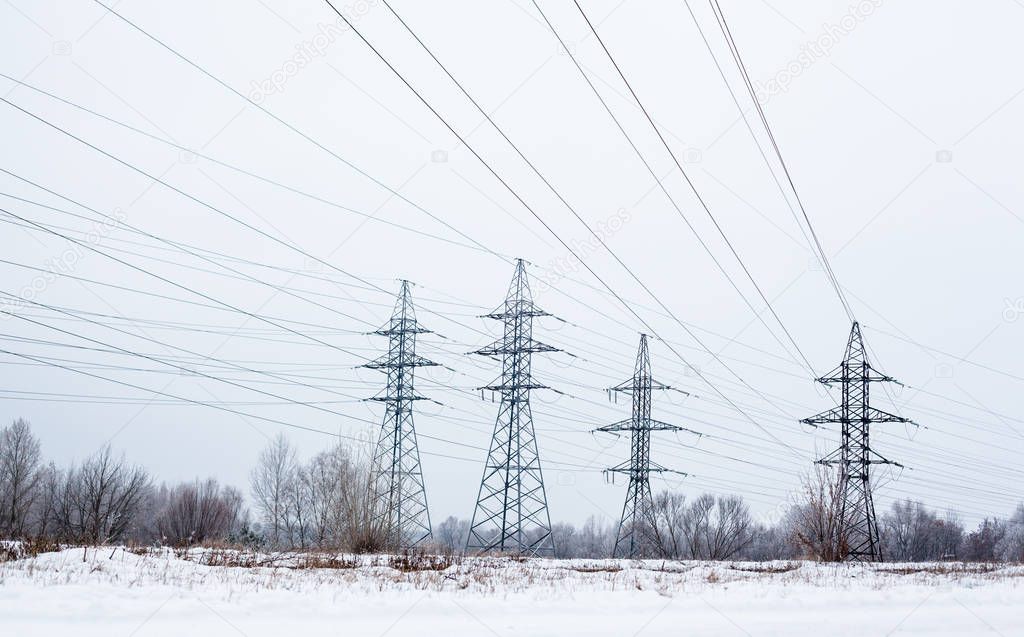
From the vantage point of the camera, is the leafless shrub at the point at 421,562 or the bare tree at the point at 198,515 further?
the bare tree at the point at 198,515

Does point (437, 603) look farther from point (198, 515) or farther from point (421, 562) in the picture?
point (198, 515)

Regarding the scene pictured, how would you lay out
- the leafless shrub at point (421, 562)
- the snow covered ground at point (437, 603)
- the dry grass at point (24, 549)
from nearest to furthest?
the snow covered ground at point (437, 603) < the dry grass at point (24, 549) < the leafless shrub at point (421, 562)

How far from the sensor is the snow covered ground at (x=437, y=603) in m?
10.0

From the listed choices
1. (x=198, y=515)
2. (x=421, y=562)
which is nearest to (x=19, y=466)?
(x=198, y=515)

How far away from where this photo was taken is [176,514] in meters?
72.8

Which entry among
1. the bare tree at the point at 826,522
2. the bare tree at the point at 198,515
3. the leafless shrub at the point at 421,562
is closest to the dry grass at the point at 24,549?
the leafless shrub at the point at 421,562

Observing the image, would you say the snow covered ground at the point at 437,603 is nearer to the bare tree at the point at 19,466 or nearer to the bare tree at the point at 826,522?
the bare tree at the point at 826,522

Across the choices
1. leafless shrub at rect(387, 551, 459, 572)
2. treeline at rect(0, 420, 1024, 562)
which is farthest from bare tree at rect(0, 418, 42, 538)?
leafless shrub at rect(387, 551, 459, 572)

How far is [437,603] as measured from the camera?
12328 millimetres

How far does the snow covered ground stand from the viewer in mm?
10023

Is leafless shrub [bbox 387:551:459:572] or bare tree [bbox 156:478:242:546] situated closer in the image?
leafless shrub [bbox 387:551:459:572]

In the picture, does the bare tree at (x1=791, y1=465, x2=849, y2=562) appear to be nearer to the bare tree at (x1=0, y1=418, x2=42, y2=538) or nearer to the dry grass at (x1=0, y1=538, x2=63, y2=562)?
the dry grass at (x1=0, y1=538, x2=63, y2=562)

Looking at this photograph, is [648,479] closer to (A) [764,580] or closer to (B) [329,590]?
(A) [764,580]

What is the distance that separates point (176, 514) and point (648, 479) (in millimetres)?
50061
